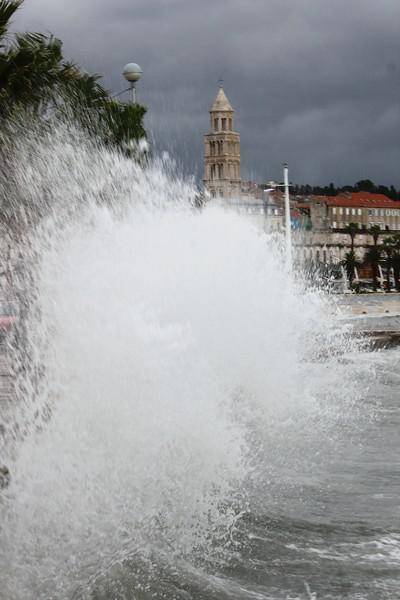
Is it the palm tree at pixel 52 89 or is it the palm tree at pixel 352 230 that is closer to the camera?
the palm tree at pixel 52 89

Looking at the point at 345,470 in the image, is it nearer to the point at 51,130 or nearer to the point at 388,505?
the point at 388,505

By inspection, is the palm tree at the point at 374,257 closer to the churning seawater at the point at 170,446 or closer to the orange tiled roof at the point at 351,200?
the orange tiled roof at the point at 351,200

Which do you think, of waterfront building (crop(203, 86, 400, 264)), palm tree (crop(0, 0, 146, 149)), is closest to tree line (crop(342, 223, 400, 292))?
waterfront building (crop(203, 86, 400, 264))

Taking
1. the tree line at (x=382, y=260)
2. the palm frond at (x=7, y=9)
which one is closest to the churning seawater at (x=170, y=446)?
the palm frond at (x=7, y=9)

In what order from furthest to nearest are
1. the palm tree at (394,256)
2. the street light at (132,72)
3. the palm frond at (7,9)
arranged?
the palm tree at (394,256) < the street light at (132,72) < the palm frond at (7,9)

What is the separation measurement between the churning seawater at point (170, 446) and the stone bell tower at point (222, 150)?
16035cm

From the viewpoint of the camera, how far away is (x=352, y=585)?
25.3 ft

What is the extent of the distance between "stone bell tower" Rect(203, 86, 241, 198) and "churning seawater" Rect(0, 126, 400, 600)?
160 m

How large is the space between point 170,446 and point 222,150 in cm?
17092

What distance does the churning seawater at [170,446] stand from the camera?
7.91 meters

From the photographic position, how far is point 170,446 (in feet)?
30.9

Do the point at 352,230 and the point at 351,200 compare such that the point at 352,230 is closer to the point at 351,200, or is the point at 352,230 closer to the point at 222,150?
the point at 351,200

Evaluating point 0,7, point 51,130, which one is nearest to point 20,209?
point 51,130

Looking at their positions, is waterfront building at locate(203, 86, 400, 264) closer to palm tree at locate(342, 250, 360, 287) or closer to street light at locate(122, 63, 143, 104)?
palm tree at locate(342, 250, 360, 287)
